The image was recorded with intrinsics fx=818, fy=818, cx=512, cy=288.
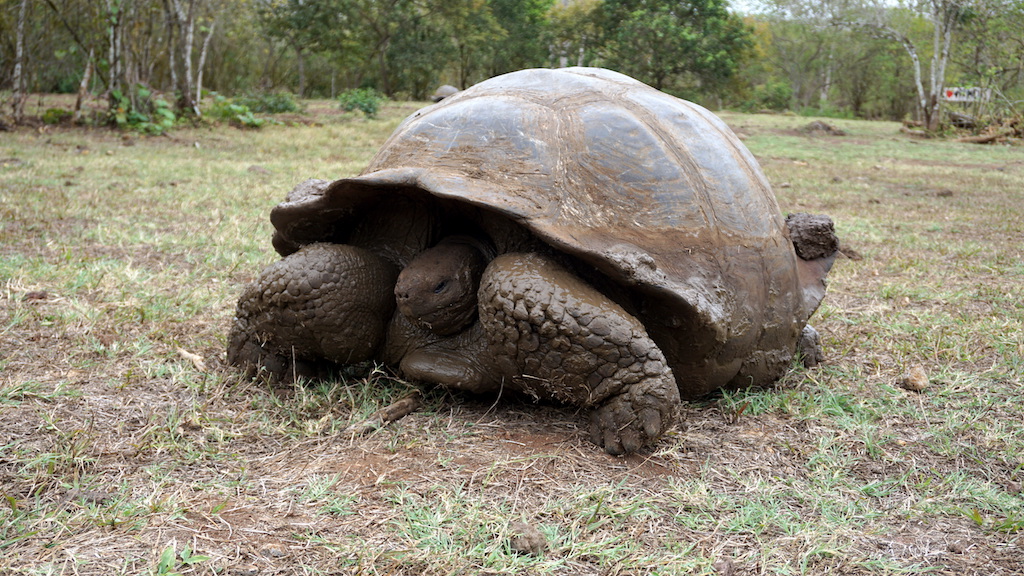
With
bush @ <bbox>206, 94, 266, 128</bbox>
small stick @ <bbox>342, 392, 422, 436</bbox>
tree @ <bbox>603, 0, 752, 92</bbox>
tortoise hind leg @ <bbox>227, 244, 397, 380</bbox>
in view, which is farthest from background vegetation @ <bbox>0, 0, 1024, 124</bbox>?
small stick @ <bbox>342, 392, 422, 436</bbox>

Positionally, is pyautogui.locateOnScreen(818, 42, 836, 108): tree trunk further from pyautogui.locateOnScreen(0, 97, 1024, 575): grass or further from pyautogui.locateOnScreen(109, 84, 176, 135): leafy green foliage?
pyautogui.locateOnScreen(0, 97, 1024, 575): grass

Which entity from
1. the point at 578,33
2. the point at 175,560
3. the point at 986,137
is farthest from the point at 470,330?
the point at 578,33

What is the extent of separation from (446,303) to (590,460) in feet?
2.03

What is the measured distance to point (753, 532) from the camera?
1.96m

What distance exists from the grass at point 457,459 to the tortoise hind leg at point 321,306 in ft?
0.50

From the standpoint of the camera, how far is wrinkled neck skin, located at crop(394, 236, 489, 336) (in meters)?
2.42

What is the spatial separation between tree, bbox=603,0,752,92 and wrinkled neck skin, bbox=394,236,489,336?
17440mm

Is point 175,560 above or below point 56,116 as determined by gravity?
below

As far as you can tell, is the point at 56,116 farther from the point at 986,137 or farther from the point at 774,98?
the point at 774,98

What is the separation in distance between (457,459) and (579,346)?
46cm

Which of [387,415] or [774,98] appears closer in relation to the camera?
[387,415]

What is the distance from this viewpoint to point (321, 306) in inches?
98.6

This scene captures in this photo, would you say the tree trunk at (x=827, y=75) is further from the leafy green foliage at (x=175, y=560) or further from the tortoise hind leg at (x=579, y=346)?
the leafy green foliage at (x=175, y=560)

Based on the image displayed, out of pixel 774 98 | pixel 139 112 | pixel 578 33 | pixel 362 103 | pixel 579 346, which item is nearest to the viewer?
pixel 579 346
